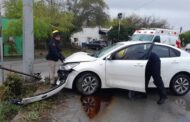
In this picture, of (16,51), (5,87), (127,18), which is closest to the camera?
(5,87)

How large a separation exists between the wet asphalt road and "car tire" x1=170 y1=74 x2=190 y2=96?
172 millimetres

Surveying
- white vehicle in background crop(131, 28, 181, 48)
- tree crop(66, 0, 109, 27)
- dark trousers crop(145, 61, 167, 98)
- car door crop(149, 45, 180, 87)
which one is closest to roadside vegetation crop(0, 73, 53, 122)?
dark trousers crop(145, 61, 167, 98)

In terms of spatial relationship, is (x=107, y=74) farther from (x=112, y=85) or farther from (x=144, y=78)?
(x=144, y=78)

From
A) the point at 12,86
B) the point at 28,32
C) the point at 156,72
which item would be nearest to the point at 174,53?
the point at 156,72

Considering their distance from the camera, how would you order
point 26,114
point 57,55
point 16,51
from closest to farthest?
point 26,114 → point 57,55 → point 16,51

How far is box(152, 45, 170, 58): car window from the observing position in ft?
34.0

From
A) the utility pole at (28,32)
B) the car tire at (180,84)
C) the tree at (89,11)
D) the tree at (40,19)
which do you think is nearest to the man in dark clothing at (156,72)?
the car tire at (180,84)

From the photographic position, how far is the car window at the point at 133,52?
1001 centimetres

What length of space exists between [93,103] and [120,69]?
1.26 m

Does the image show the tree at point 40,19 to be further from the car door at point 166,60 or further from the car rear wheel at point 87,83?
the car rear wheel at point 87,83

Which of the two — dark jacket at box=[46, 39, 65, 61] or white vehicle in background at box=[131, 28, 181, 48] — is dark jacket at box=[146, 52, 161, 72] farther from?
white vehicle in background at box=[131, 28, 181, 48]

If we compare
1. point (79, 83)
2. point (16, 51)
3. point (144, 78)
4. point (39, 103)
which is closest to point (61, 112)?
point (39, 103)

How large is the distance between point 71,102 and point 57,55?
2.29 m

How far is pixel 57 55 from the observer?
36.3 feet
